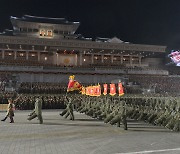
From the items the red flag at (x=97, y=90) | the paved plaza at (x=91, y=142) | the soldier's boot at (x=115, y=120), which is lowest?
the paved plaza at (x=91, y=142)

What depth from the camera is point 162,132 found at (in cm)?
1438

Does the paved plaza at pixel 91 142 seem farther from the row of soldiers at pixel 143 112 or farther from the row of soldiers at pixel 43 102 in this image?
the row of soldiers at pixel 43 102

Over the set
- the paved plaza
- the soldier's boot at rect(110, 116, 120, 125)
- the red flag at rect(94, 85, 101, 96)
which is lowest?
the paved plaza

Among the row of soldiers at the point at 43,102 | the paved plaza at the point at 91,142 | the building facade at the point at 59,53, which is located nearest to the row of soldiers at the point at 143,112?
the paved plaza at the point at 91,142

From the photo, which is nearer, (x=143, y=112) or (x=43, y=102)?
(x=143, y=112)

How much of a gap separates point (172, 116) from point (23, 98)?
1891 centimetres

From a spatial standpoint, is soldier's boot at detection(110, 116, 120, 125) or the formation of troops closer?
the formation of troops

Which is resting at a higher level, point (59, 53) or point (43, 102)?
point (59, 53)

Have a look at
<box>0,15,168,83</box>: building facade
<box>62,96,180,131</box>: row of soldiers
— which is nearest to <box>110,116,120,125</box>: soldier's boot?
<box>62,96,180,131</box>: row of soldiers

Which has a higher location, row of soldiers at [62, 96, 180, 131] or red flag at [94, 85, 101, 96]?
red flag at [94, 85, 101, 96]

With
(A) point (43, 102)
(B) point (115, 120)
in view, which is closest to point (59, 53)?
(A) point (43, 102)

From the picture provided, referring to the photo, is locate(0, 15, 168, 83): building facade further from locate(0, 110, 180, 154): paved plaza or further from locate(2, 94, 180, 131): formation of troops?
locate(0, 110, 180, 154): paved plaza

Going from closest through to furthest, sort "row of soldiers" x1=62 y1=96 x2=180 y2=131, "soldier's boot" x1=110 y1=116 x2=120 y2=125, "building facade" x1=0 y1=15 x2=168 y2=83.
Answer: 1. "row of soldiers" x1=62 y1=96 x2=180 y2=131
2. "soldier's boot" x1=110 y1=116 x2=120 y2=125
3. "building facade" x1=0 y1=15 x2=168 y2=83

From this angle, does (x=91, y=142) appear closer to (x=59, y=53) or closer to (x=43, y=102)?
(x=43, y=102)
